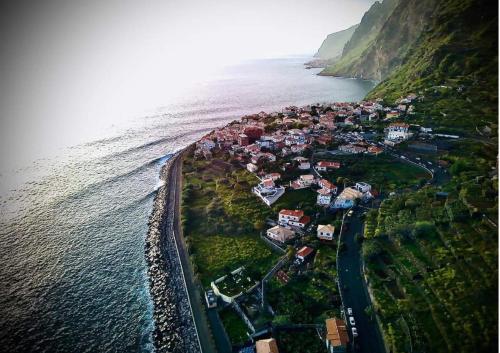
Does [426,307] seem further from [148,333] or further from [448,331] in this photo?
[148,333]

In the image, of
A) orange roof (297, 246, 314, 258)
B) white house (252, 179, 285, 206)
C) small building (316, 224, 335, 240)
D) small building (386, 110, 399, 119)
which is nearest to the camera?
orange roof (297, 246, 314, 258)

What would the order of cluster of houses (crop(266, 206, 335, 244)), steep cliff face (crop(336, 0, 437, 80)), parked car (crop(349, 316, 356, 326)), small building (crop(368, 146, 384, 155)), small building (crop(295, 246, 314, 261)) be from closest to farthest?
parked car (crop(349, 316, 356, 326)) → small building (crop(295, 246, 314, 261)) → cluster of houses (crop(266, 206, 335, 244)) → small building (crop(368, 146, 384, 155)) → steep cliff face (crop(336, 0, 437, 80))

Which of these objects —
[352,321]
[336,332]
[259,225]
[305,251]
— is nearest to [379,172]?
[259,225]

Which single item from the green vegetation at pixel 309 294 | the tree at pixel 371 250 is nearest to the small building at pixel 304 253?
the green vegetation at pixel 309 294

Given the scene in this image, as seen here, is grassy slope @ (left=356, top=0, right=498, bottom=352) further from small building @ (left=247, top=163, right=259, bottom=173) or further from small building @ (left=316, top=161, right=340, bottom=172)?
small building @ (left=247, top=163, right=259, bottom=173)

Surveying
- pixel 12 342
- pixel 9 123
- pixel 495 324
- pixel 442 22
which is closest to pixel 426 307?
pixel 495 324

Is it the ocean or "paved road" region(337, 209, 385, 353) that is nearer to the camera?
"paved road" region(337, 209, 385, 353)

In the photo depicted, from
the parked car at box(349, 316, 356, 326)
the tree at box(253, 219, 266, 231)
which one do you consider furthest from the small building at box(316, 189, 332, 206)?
the parked car at box(349, 316, 356, 326)

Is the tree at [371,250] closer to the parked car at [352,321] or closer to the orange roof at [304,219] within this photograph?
the parked car at [352,321]
